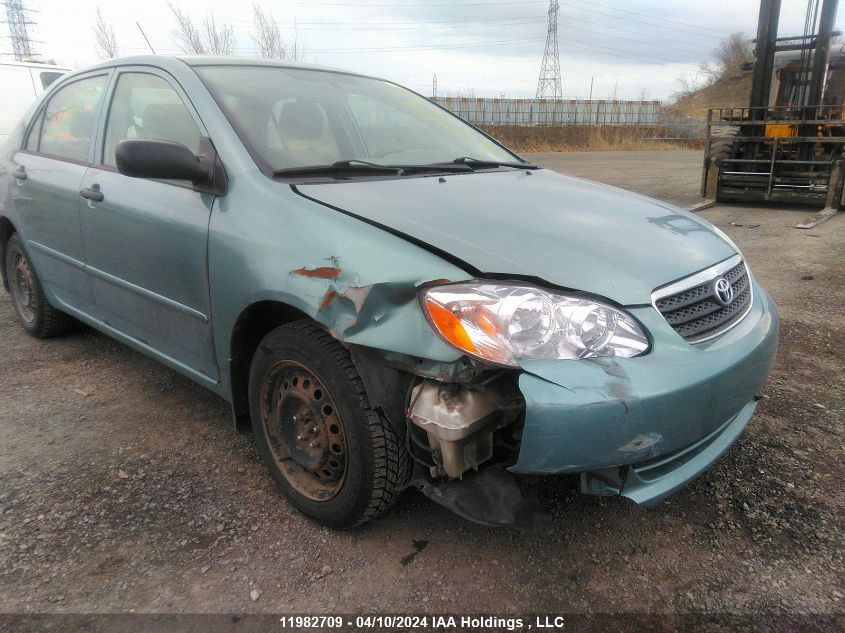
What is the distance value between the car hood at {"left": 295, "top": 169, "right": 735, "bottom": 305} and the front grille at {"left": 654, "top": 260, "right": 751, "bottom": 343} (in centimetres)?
6

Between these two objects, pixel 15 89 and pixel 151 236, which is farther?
pixel 15 89

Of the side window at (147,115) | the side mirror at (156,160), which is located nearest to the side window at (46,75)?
the side window at (147,115)

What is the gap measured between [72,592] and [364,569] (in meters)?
0.91

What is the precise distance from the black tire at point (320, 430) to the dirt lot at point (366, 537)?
0.49 feet

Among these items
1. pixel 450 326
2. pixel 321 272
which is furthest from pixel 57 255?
pixel 450 326

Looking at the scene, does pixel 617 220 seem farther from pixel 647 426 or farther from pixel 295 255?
pixel 295 255

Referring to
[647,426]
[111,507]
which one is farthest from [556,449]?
[111,507]

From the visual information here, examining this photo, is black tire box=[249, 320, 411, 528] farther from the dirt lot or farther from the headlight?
the headlight

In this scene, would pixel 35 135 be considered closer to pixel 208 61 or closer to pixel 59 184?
pixel 59 184

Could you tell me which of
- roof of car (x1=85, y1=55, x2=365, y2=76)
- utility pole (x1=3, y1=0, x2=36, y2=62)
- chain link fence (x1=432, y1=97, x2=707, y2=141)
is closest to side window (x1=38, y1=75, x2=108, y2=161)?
roof of car (x1=85, y1=55, x2=365, y2=76)

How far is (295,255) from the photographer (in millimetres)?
1969

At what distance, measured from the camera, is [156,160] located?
2170 mm

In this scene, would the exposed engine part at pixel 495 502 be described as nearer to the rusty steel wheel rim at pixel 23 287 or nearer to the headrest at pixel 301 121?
the headrest at pixel 301 121

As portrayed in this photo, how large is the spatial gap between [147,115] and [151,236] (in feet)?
2.16
